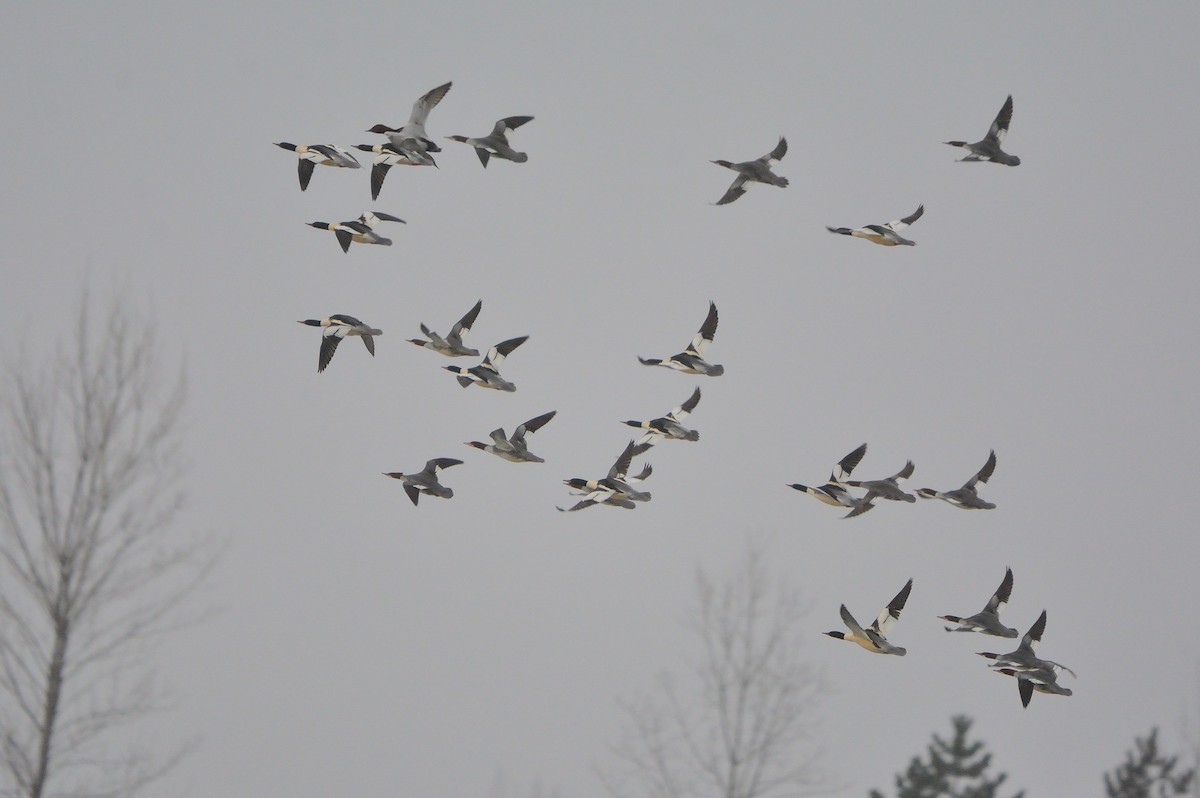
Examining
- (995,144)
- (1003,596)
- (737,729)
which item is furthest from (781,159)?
(737,729)

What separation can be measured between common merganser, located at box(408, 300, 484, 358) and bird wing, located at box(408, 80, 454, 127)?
2193mm

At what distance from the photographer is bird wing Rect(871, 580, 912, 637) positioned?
52.3 ft

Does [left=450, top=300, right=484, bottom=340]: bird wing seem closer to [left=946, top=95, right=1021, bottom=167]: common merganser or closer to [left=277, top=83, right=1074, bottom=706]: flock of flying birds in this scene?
[left=277, top=83, right=1074, bottom=706]: flock of flying birds

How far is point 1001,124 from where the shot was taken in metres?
18.9

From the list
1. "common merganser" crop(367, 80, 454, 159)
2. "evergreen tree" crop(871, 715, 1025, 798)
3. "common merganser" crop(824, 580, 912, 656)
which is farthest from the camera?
"evergreen tree" crop(871, 715, 1025, 798)

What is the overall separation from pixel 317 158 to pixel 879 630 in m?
8.52

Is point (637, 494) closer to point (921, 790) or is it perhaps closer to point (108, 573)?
point (108, 573)

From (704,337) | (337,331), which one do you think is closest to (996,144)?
(704,337)

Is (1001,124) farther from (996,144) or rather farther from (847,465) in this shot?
(847,465)

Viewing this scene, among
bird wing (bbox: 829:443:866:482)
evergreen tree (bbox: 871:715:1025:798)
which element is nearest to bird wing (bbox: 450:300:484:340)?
bird wing (bbox: 829:443:866:482)

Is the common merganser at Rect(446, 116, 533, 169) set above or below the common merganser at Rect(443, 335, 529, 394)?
above

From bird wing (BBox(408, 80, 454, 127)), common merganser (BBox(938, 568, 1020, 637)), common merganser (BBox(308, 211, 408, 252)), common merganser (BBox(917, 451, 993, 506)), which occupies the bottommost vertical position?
common merganser (BBox(938, 568, 1020, 637))

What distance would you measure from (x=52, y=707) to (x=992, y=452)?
11.1 metres

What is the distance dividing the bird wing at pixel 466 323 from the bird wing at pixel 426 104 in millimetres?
2150
